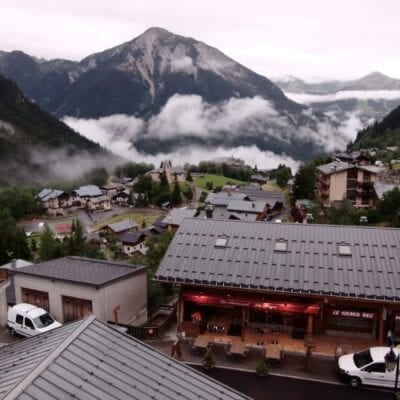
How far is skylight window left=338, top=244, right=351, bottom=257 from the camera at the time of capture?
20320mm

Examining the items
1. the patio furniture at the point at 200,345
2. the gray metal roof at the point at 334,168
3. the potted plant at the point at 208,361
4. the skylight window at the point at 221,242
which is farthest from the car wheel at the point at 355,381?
the gray metal roof at the point at 334,168

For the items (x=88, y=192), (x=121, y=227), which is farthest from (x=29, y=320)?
(x=88, y=192)

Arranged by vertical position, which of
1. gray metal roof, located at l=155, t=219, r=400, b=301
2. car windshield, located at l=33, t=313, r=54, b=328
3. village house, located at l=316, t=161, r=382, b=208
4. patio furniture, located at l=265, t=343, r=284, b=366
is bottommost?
village house, located at l=316, t=161, r=382, b=208

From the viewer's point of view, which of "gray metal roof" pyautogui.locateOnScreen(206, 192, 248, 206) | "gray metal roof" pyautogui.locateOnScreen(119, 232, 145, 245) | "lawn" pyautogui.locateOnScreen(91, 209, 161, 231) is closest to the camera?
"gray metal roof" pyautogui.locateOnScreen(119, 232, 145, 245)

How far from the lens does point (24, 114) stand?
636 ft

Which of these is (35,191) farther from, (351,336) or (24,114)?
(351,336)

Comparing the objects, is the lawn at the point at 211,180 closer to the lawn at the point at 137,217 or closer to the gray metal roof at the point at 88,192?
the lawn at the point at 137,217

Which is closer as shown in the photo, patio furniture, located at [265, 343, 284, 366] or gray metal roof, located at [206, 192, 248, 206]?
patio furniture, located at [265, 343, 284, 366]

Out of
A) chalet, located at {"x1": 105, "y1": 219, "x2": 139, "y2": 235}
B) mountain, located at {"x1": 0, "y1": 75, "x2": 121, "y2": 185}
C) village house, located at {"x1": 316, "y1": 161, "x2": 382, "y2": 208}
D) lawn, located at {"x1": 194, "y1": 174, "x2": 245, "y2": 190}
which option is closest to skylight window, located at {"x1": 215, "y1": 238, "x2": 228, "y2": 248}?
→ village house, located at {"x1": 316, "y1": 161, "x2": 382, "y2": 208}

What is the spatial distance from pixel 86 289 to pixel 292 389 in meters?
11.2

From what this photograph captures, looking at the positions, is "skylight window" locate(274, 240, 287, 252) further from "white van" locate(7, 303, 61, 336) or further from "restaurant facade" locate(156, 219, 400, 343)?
"white van" locate(7, 303, 61, 336)

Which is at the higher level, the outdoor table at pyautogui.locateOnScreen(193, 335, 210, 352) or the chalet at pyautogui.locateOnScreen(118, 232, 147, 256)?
the outdoor table at pyautogui.locateOnScreen(193, 335, 210, 352)

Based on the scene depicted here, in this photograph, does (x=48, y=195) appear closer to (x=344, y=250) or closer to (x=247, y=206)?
(x=247, y=206)

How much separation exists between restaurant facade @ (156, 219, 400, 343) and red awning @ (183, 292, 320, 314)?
5 centimetres
